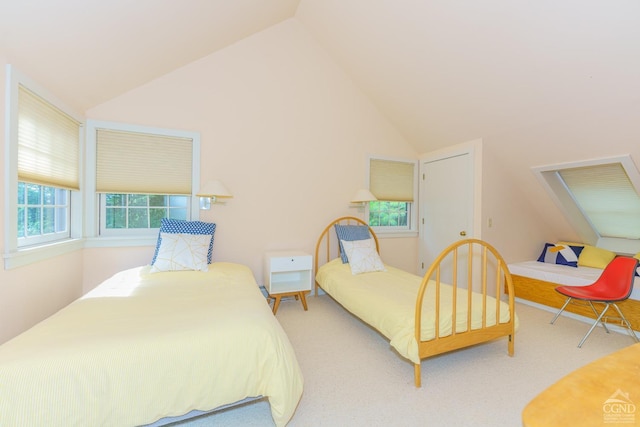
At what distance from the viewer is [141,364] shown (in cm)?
126

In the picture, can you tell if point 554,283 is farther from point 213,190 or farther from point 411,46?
point 213,190

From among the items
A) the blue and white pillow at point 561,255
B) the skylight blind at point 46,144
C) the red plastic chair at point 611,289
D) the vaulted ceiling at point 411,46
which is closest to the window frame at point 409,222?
the vaulted ceiling at point 411,46

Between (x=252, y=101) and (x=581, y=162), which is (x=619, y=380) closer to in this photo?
(x=581, y=162)

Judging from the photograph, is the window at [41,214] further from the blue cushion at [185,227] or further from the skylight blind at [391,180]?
the skylight blind at [391,180]

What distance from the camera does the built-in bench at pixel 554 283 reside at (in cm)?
269

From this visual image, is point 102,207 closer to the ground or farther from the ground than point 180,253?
farther from the ground

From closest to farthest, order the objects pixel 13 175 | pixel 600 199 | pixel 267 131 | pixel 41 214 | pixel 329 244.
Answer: pixel 13 175 < pixel 41 214 < pixel 600 199 < pixel 267 131 < pixel 329 244

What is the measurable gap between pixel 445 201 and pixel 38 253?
436 cm

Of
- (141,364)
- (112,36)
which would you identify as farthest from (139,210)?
(141,364)

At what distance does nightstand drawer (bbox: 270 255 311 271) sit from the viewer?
3048mm

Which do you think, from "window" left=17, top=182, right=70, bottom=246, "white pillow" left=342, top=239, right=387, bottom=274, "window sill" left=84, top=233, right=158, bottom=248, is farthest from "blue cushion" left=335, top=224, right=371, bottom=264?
"window" left=17, top=182, right=70, bottom=246

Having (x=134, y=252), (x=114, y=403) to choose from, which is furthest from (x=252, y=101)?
(x=114, y=403)

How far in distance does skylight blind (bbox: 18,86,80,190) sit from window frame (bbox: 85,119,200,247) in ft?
0.38

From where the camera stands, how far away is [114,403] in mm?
1211
